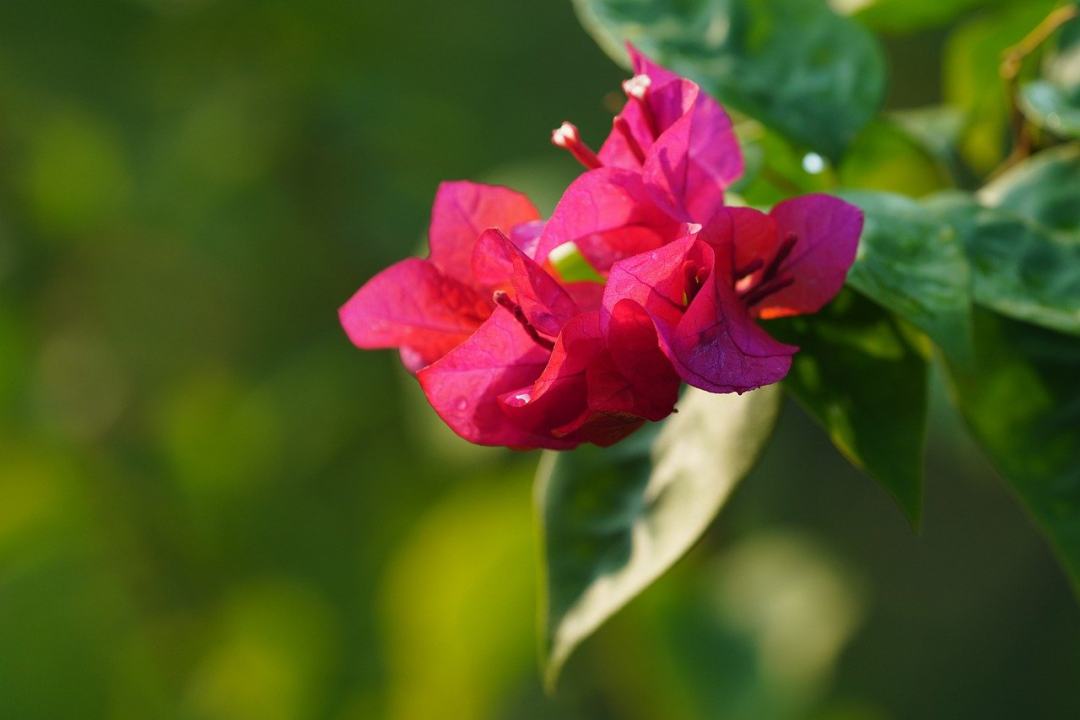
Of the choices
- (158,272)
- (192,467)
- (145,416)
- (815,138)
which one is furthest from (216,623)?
(815,138)

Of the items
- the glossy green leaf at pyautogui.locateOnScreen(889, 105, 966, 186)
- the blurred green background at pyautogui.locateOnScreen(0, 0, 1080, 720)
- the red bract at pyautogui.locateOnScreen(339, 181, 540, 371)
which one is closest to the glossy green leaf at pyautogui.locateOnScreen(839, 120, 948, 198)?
the glossy green leaf at pyautogui.locateOnScreen(889, 105, 966, 186)

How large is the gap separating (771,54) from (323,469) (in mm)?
1108

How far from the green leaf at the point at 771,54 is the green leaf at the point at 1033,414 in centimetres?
11

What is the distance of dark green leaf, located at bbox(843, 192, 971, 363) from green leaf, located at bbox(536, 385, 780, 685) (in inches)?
2.6

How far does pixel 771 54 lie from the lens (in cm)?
56

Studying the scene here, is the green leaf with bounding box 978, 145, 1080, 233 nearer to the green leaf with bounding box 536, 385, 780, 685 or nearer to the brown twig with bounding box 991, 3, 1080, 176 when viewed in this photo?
the brown twig with bounding box 991, 3, 1080, 176

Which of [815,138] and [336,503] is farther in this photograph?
[336,503]

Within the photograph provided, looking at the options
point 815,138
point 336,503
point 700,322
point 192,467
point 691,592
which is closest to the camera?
point 700,322

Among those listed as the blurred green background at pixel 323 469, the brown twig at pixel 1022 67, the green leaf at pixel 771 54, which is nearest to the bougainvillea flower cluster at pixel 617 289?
the green leaf at pixel 771 54

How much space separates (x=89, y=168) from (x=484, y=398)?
1224 mm

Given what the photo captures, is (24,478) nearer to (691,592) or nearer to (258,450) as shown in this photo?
(258,450)

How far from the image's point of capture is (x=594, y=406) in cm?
38

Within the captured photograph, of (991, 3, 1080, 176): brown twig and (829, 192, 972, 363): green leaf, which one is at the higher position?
(829, 192, 972, 363): green leaf

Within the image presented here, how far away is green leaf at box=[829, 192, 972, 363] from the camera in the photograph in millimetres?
413
